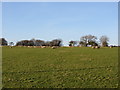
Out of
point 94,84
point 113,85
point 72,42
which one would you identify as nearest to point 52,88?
point 94,84

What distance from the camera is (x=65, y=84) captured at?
7895 millimetres

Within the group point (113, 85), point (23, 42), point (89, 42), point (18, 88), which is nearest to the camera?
point (18, 88)

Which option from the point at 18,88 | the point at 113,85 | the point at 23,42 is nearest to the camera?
the point at 18,88

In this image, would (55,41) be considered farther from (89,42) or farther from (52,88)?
(52,88)

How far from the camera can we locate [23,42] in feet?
451

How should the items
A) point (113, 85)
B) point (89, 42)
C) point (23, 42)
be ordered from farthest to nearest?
point (23, 42) < point (89, 42) < point (113, 85)

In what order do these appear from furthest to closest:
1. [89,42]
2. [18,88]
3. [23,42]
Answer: [23,42] < [89,42] < [18,88]

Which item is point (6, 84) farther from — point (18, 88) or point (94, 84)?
point (94, 84)

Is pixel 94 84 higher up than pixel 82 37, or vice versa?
pixel 82 37

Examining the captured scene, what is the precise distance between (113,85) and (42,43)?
449 ft

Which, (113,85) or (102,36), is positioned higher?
(102,36)

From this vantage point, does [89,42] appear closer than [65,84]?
No

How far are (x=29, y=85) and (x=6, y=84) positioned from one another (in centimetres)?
124

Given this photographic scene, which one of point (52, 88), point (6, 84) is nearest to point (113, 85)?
point (52, 88)
